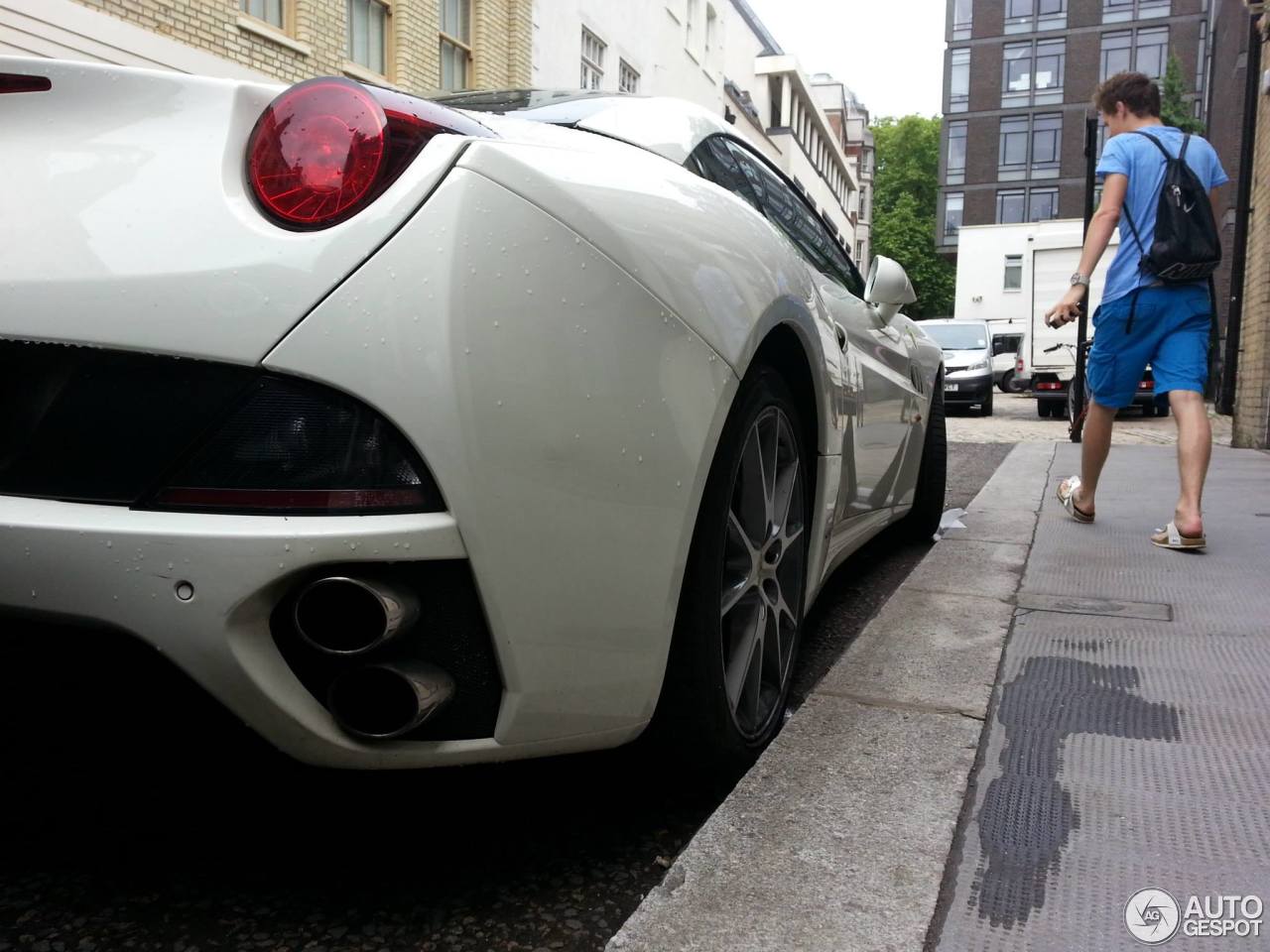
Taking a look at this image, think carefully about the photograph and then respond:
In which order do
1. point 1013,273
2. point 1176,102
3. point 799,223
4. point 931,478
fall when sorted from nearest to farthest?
point 799,223 < point 931,478 < point 1176,102 < point 1013,273

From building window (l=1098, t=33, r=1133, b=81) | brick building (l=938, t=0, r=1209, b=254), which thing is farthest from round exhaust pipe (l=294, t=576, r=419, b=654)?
building window (l=1098, t=33, r=1133, b=81)

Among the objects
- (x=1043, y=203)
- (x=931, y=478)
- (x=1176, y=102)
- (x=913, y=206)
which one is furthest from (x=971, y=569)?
(x=913, y=206)

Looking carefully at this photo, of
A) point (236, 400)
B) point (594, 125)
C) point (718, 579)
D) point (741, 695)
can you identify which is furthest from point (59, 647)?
point (594, 125)

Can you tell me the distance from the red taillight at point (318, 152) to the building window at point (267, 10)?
10588 mm

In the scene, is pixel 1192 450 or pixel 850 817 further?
pixel 1192 450

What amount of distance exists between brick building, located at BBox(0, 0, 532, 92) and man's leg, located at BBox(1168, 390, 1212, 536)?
7468 mm

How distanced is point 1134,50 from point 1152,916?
191 ft

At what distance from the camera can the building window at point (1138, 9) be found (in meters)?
50.8

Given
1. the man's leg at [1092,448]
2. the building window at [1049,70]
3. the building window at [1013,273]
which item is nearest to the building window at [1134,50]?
the building window at [1049,70]

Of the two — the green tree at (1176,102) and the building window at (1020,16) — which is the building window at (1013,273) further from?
the building window at (1020,16)

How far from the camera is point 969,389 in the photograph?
17984mm

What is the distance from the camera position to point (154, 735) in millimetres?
1578

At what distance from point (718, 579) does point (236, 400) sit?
0.86 meters

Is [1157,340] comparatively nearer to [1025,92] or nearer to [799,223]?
[799,223]
